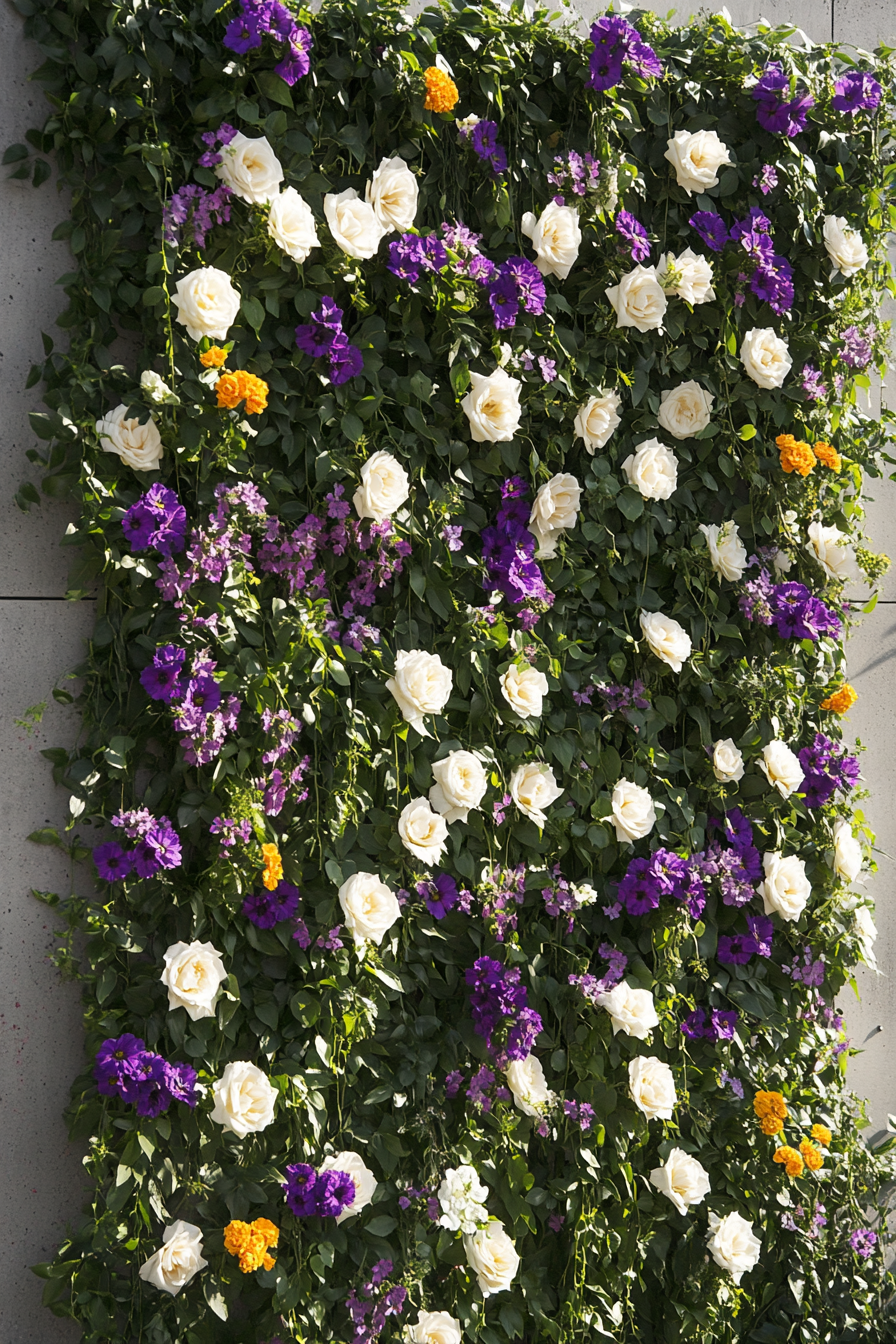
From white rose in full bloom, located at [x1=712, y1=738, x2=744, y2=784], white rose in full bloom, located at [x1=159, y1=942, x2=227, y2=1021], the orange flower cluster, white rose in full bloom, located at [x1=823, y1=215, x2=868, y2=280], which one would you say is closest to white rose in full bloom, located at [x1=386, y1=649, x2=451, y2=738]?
white rose in full bloom, located at [x1=159, y1=942, x2=227, y2=1021]

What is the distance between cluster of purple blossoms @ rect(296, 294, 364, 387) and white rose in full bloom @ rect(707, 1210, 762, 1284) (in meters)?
1.87

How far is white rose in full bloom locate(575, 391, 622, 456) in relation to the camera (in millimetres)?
1950

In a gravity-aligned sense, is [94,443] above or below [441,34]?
below

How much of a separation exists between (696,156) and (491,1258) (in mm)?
2207

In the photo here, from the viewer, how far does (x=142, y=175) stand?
64.7 inches

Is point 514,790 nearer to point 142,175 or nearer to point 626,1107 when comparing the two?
point 626,1107

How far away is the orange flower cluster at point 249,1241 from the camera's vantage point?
159cm

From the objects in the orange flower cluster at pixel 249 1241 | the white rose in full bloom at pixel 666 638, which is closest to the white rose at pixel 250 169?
the white rose in full bloom at pixel 666 638

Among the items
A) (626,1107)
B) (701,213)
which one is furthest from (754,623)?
(626,1107)

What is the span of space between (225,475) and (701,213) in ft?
3.77

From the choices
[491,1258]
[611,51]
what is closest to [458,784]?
[491,1258]

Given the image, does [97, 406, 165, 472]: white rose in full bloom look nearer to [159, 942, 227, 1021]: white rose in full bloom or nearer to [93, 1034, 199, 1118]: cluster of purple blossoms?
[159, 942, 227, 1021]: white rose in full bloom

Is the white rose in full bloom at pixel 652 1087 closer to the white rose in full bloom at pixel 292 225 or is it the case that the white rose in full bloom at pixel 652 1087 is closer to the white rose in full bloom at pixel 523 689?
the white rose in full bloom at pixel 523 689

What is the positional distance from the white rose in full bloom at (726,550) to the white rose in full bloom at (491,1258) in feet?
4.56
